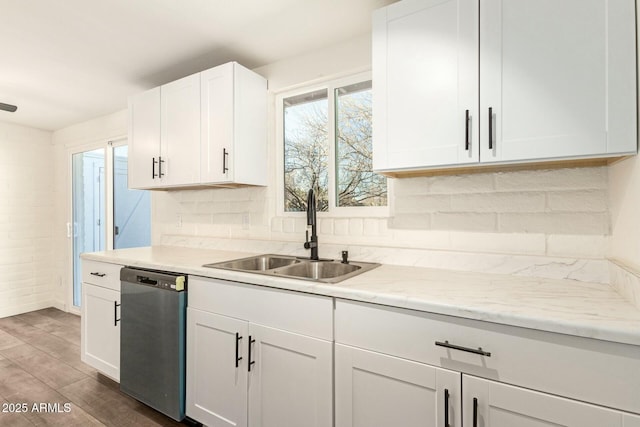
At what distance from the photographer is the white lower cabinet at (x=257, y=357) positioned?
4.56 ft

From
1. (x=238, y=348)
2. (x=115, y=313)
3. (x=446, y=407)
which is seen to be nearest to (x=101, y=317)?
(x=115, y=313)

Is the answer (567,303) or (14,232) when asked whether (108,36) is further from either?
(14,232)

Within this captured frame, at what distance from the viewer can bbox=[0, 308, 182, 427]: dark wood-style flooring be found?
1.97m

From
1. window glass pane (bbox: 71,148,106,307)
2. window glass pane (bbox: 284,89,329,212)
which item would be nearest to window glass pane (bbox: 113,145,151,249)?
window glass pane (bbox: 71,148,106,307)

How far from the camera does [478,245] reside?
5.51 feet

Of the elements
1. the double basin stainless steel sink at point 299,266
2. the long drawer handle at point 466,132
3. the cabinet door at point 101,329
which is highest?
the long drawer handle at point 466,132

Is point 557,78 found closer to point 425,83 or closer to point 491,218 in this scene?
point 425,83

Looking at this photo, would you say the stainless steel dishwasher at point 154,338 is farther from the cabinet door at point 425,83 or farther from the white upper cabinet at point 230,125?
the cabinet door at point 425,83

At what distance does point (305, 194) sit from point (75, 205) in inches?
142

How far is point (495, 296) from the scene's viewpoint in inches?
46.9

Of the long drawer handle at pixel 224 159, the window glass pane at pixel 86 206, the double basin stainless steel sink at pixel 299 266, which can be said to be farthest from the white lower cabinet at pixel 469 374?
the window glass pane at pixel 86 206

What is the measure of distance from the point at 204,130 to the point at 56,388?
217 cm

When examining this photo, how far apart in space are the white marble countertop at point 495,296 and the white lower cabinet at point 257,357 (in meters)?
0.10

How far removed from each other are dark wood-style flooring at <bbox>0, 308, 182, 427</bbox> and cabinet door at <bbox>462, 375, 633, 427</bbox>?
5.75 ft
